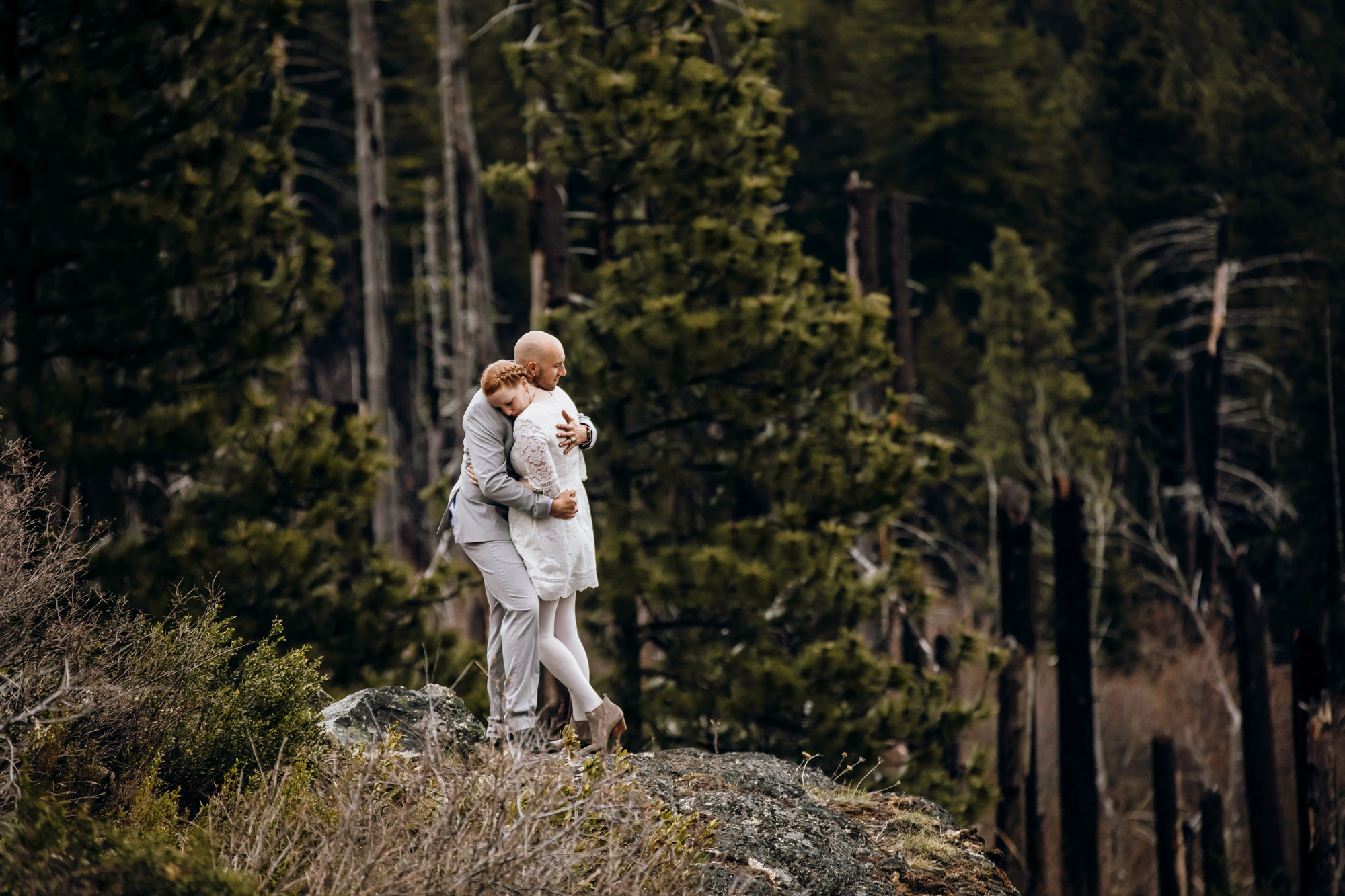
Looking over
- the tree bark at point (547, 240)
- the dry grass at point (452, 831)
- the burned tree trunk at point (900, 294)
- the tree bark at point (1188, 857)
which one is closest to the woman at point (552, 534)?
the dry grass at point (452, 831)

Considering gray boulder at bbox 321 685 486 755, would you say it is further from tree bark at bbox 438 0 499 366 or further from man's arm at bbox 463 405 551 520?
tree bark at bbox 438 0 499 366

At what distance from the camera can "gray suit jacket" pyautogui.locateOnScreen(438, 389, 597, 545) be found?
5.62 m

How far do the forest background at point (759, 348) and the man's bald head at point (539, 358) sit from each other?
161 centimetres

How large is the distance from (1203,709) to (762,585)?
15620 millimetres

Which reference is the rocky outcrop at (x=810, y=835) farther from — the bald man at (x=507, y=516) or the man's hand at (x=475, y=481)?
the man's hand at (x=475, y=481)

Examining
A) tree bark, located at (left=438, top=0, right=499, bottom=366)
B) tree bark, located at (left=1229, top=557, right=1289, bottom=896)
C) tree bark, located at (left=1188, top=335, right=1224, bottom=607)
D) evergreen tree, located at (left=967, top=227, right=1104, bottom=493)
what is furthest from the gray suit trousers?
evergreen tree, located at (left=967, top=227, right=1104, bottom=493)

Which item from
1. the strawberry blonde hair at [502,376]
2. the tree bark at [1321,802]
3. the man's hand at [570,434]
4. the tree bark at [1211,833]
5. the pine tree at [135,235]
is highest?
the pine tree at [135,235]

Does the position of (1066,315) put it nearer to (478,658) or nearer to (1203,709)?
(1203,709)

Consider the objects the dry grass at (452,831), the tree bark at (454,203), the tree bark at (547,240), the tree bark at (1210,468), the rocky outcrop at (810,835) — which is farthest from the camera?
the tree bark at (1210,468)

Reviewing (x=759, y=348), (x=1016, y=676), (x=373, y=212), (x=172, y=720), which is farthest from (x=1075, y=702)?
(x=172, y=720)

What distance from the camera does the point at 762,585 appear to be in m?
10.8

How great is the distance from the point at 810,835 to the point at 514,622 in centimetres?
154

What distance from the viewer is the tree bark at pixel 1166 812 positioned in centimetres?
1692

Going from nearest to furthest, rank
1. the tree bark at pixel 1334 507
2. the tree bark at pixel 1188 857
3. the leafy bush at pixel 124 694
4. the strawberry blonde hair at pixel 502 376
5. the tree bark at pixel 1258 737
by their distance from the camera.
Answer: the leafy bush at pixel 124 694
the strawberry blonde hair at pixel 502 376
the tree bark at pixel 1258 737
the tree bark at pixel 1188 857
the tree bark at pixel 1334 507
